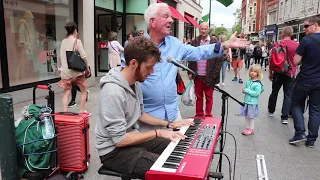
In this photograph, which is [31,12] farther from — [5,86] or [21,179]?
[21,179]

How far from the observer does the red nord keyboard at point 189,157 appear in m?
1.66

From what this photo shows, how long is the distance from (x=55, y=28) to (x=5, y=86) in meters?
2.75

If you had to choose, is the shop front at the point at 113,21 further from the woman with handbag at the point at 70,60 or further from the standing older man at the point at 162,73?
the standing older man at the point at 162,73

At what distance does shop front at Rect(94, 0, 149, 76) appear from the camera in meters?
12.2

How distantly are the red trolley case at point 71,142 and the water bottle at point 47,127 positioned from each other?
36 cm

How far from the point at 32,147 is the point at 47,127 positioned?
0.23 m

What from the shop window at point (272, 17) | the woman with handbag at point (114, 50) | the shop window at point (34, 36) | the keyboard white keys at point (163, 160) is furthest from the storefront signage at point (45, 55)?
the shop window at point (272, 17)

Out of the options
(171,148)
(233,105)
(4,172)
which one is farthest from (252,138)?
(4,172)

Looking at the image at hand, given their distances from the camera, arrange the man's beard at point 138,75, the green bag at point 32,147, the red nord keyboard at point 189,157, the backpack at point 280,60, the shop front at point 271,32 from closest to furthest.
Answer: the red nord keyboard at point 189,157 → the man's beard at point 138,75 → the green bag at point 32,147 → the backpack at point 280,60 → the shop front at point 271,32

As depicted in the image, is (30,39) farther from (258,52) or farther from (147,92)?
(258,52)

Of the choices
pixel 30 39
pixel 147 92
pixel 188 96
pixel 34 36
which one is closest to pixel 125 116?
pixel 147 92

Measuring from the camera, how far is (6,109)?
9.36ft

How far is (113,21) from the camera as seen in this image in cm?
1233

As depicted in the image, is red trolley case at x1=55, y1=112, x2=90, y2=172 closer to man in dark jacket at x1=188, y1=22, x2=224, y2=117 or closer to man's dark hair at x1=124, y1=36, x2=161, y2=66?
man's dark hair at x1=124, y1=36, x2=161, y2=66
